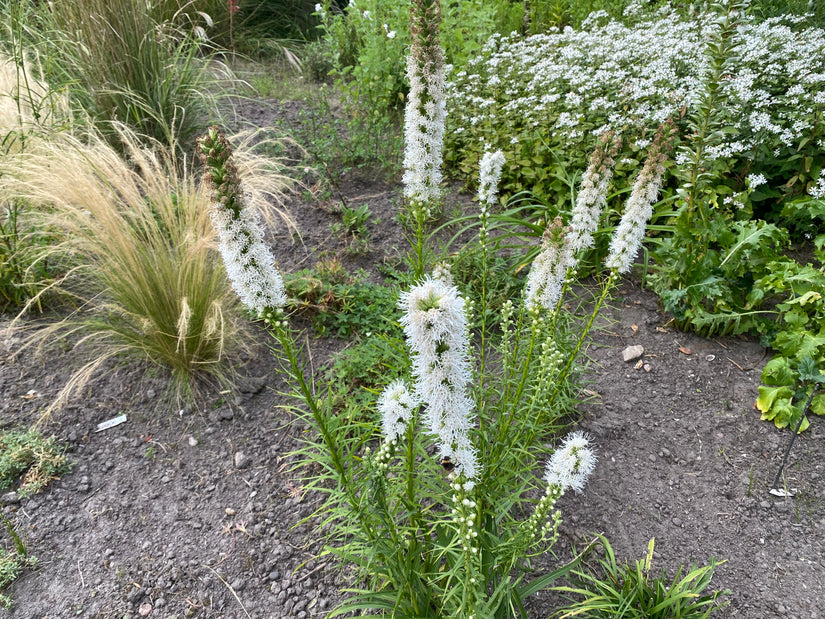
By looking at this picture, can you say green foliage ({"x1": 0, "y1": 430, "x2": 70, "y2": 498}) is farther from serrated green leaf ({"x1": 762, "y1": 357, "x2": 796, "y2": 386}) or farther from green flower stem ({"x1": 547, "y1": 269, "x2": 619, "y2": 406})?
serrated green leaf ({"x1": 762, "y1": 357, "x2": 796, "y2": 386})

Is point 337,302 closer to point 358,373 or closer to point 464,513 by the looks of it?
point 358,373

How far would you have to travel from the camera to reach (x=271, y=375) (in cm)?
332

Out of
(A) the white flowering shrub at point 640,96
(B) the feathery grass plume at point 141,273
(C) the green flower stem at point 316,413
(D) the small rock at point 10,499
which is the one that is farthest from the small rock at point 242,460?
(A) the white flowering shrub at point 640,96

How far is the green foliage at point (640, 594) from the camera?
2.04m

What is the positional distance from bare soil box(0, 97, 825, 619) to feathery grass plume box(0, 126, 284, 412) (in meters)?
0.22

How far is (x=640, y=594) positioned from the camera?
6.94 feet

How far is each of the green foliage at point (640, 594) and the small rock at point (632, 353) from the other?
1.40 m

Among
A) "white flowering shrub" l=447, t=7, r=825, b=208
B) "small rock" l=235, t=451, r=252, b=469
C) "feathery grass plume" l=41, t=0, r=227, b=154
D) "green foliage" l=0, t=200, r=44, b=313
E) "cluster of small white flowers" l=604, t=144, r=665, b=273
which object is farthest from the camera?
"feathery grass plume" l=41, t=0, r=227, b=154

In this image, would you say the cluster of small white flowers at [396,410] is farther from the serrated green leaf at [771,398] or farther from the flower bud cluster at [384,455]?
the serrated green leaf at [771,398]

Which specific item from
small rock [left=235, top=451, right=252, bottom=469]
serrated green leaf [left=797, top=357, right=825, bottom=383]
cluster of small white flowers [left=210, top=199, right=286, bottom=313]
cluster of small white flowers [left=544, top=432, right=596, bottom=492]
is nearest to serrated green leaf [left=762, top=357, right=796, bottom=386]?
serrated green leaf [left=797, top=357, right=825, bottom=383]

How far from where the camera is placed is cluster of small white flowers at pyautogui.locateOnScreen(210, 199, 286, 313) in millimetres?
1521

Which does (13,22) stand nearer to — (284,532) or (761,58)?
(284,532)

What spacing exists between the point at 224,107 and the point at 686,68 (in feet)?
15.4

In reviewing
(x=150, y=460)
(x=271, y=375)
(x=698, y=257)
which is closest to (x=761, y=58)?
(x=698, y=257)
